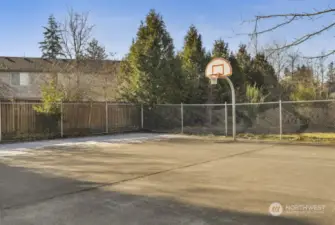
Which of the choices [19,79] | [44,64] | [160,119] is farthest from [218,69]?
[44,64]

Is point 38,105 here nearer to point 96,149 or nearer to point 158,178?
point 96,149

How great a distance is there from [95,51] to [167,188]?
80.1ft

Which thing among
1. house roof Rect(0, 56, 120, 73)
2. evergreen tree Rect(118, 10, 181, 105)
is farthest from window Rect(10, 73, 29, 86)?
evergreen tree Rect(118, 10, 181, 105)

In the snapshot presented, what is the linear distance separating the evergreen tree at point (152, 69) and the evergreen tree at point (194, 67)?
89cm

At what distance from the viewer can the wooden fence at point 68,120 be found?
13523 mm

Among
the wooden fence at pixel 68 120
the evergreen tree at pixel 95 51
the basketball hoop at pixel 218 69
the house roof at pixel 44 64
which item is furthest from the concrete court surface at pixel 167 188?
the evergreen tree at pixel 95 51

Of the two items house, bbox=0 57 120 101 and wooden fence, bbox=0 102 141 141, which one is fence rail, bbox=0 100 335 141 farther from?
house, bbox=0 57 120 101

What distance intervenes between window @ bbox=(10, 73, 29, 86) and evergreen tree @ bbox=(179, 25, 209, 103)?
18223 millimetres

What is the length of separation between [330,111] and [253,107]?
361cm

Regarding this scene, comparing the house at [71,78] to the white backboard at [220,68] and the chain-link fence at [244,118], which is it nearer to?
the chain-link fence at [244,118]

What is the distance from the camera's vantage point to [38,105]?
14469 millimetres

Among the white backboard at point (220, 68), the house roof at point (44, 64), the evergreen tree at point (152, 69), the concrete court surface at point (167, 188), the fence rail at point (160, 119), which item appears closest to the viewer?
the concrete court surface at point (167, 188)

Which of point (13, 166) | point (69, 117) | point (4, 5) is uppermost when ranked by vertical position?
point (4, 5)

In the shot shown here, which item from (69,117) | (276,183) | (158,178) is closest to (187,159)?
(158,178)
